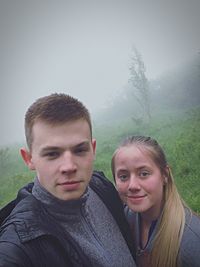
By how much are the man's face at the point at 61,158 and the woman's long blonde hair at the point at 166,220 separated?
68cm

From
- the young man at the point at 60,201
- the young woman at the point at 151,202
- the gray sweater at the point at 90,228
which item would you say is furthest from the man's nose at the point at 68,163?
the young woman at the point at 151,202

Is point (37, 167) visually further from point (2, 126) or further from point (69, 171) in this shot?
point (2, 126)

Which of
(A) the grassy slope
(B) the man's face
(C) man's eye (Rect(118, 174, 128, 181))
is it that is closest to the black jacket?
(B) the man's face

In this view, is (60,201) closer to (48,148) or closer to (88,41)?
(48,148)

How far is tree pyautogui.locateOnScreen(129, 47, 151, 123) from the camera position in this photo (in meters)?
12.5

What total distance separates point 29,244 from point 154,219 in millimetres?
A: 1079

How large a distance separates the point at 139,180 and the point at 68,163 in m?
0.70

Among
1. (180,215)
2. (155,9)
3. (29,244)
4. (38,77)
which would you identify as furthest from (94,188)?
(38,77)

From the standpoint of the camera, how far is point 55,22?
2553 centimetres

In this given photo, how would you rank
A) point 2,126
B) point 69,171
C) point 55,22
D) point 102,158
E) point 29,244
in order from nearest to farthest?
point 29,244 < point 69,171 < point 102,158 < point 2,126 < point 55,22

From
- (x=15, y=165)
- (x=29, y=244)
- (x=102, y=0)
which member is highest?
(x=102, y=0)

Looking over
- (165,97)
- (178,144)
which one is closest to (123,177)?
(178,144)

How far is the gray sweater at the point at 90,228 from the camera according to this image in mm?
1351

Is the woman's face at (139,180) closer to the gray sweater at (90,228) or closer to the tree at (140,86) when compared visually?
the gray sweater at (90,228)
